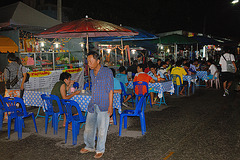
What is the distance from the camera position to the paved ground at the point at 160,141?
15.3ft

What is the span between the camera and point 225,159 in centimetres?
440

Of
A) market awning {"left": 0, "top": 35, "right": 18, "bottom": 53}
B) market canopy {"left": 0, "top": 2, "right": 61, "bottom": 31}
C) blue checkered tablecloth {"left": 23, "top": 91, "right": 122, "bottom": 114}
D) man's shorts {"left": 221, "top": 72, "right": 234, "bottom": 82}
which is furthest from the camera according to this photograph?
man's shorts {"left": 221, "top": 72, "right": 234, "bottom": 82}

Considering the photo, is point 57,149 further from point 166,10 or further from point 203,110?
point 166,10

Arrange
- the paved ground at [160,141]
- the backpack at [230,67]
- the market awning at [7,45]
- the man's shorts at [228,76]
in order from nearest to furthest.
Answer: the paved ground at [160,141], the market awning at [7,45], the backpack at [230,67], the man's shorts at [228,76]

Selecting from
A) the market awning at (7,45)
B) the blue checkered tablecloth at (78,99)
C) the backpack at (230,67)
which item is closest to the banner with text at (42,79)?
the market awning at (7,45)

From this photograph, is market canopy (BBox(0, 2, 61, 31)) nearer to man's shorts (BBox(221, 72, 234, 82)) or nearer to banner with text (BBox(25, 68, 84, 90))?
banner with text (BBox(25, 68, 84, 90))

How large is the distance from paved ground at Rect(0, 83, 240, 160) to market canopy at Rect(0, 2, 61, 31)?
13.7 feet

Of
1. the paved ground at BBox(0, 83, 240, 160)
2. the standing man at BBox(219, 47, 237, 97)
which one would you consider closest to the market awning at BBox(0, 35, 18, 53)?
the paved ground at BBox(0, 83, 240, 160)

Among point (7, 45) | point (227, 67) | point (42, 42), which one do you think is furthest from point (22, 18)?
point (227, 67)

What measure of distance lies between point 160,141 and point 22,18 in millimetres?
7458

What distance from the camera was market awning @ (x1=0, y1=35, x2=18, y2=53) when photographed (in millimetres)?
10008

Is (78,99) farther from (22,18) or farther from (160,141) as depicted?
(22,18)

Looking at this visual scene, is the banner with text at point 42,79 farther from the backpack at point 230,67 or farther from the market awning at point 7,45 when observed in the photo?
the backpack at point 230,67

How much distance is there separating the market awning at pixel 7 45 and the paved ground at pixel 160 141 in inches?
162
